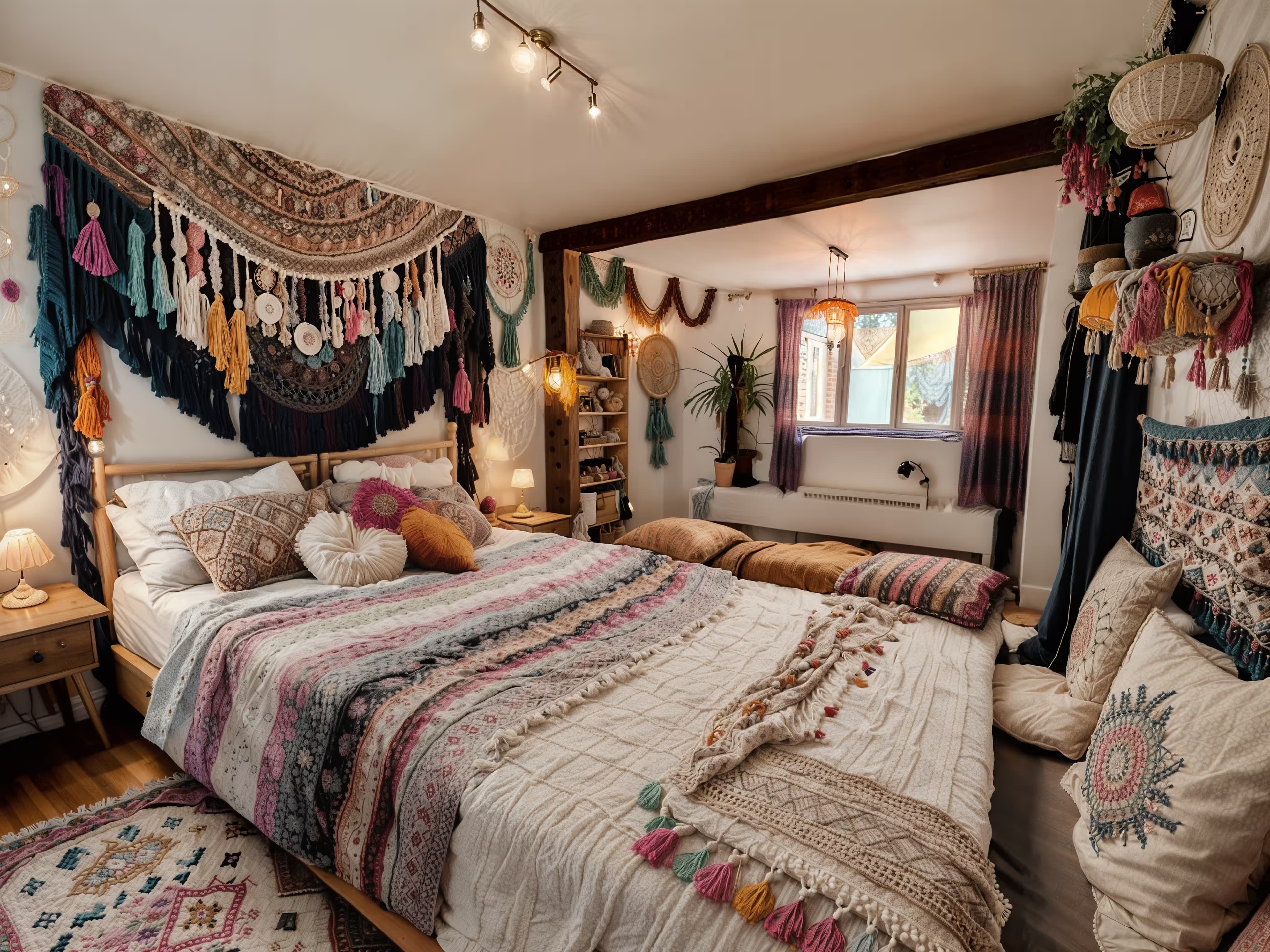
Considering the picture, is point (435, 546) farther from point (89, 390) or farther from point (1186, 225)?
point (1186, 225)

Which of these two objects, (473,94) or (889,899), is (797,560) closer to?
(889,899)

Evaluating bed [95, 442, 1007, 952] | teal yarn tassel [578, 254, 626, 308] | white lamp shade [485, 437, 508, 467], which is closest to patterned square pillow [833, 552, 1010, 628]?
bed [95, 442, 1007, 952]

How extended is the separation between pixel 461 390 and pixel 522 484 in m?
0.70

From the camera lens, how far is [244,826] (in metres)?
1.96

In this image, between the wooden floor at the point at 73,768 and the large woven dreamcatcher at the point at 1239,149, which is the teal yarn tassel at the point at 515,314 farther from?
the large woven dreamcatcher at the point at 1239,149

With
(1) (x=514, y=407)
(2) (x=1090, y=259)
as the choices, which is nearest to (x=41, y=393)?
(1) (x=514, y=407)

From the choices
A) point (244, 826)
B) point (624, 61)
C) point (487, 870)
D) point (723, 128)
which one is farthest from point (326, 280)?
point (487, 870)

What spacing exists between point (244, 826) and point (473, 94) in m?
2.69

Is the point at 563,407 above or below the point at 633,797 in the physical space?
above

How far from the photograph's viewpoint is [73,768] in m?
2.26

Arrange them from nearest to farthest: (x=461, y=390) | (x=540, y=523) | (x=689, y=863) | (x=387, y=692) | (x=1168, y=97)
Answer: (x=689, y=863)
(x=1168, y=97)
(x=387, y=692)
(x=461, y=390)
(x=540, y=523)

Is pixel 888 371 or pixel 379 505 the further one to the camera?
pixel 888 371

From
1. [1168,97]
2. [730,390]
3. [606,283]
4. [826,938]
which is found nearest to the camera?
[826,938]

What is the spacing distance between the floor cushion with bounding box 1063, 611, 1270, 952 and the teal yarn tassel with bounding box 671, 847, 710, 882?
2.26 feet
